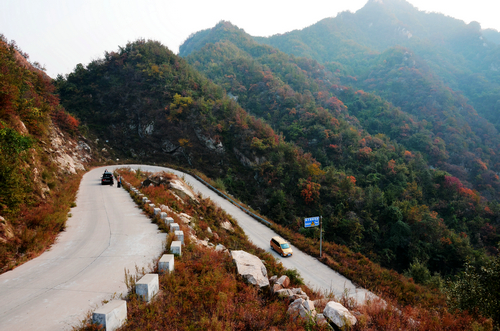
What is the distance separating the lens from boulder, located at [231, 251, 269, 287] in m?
6.46

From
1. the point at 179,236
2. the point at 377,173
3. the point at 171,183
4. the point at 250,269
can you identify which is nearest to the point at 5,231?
the point at 179,236

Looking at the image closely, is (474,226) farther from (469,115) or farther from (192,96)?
(469,115)

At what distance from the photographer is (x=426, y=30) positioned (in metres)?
149

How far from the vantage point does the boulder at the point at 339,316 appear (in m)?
4.79

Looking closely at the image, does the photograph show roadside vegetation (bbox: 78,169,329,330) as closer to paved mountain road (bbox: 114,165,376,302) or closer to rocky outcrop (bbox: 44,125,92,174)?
paved mountain road (bbox: 114,165,376,302)

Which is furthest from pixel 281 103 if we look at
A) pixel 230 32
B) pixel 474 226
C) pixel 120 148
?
pixel 230 32

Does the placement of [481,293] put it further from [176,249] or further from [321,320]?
[176,249]

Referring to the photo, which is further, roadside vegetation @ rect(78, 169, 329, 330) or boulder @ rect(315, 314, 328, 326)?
boulder @ rect(315, 314, 328, 326)

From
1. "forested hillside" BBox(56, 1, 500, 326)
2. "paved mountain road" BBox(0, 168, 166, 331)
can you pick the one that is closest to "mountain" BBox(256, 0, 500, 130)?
"forested hillside" BBox(56, 1, 500, 326)

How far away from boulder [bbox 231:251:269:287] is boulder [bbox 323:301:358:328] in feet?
6.48

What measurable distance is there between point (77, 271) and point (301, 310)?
20.7ft

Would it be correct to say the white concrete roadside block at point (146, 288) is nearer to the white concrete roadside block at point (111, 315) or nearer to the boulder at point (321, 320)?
the white concrete roadside block at point (111, 315)

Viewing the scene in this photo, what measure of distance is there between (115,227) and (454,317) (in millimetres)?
12672

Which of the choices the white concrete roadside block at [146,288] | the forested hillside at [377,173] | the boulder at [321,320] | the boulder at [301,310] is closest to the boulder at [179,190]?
the white concrete roadside block at [146,288]
